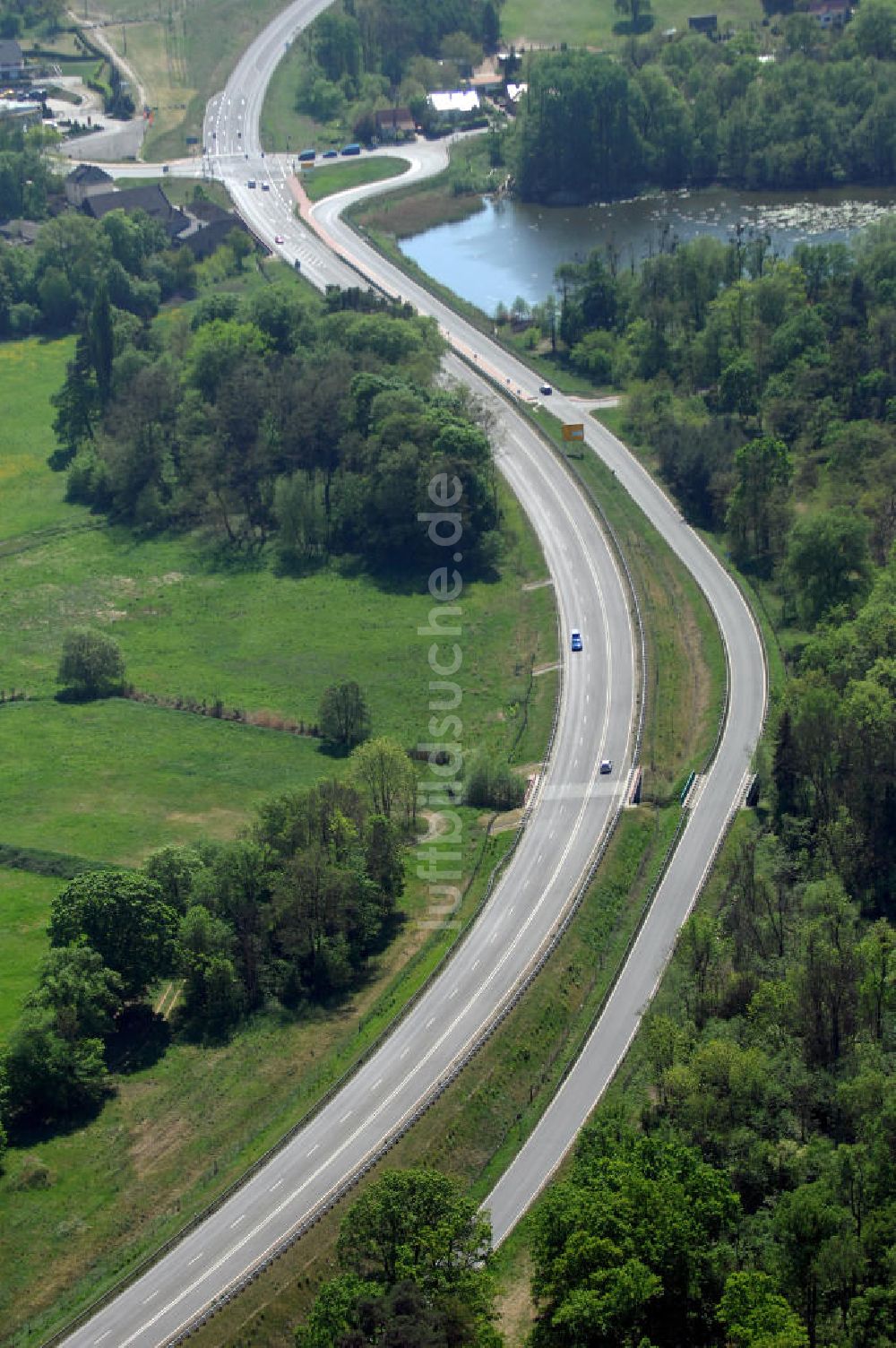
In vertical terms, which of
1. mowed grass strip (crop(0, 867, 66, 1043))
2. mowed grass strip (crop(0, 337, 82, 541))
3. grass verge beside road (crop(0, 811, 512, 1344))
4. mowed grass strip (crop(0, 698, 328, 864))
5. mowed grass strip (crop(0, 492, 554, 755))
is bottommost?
grass verge beside road (crop(0, 811, 512, 1344))

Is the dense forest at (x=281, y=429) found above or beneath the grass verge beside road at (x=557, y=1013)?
above

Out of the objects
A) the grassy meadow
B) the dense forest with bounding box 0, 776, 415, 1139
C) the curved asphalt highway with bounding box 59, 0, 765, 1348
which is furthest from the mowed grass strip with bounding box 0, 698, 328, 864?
the curved asphalt highway with bounding box 59, 0, 765, 1348

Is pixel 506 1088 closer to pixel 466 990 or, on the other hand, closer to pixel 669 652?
pixel 466 990

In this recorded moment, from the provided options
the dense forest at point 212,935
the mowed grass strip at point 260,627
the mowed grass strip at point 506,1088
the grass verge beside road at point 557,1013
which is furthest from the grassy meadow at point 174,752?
the grass verge beside road at point 557,1013

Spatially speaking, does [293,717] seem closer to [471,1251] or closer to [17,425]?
[471,1251]

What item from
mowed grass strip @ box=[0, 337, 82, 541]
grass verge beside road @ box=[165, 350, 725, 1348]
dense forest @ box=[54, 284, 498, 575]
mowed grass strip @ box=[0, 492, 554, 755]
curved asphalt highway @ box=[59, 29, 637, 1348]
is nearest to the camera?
grass verge beside road @ box=[165, 350, 725, 1348]

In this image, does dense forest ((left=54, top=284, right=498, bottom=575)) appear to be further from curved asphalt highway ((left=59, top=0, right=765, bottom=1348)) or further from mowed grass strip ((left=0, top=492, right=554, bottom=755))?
curved asphalt highway ((left=59, top=0, right=765, bottom=1348))

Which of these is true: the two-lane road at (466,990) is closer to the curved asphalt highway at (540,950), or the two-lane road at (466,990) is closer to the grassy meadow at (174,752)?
the curved asphalt highway at (540,950)
